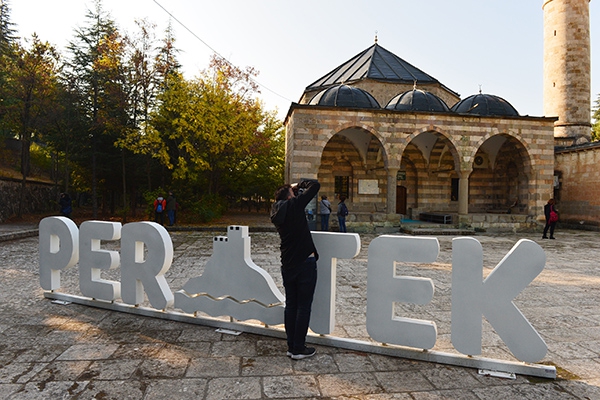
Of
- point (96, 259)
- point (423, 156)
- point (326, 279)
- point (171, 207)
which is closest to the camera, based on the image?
point (326, 279)

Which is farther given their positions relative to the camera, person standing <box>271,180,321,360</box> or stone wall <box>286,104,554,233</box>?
stone wall <box>286,104,554,233</box>

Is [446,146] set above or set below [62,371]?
above

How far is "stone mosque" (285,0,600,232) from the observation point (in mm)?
15945

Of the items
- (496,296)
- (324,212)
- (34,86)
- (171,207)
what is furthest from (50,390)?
(34,86)

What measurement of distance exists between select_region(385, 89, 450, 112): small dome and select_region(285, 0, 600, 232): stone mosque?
0.16 feet

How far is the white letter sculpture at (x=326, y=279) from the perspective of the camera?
3816 millimetres


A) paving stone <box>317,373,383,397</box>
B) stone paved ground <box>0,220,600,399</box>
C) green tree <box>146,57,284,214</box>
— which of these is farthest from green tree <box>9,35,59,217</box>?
paving stone <box>317,373,383,397</box>

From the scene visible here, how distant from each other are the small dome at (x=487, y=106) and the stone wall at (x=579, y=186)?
4.62 metres

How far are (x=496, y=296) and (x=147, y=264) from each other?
12.5ft

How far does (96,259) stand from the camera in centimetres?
494

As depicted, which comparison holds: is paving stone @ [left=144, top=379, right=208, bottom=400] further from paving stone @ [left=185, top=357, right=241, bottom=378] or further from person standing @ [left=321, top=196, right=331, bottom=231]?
person standing @ [left=321, top=196, right=331, bottom=231]

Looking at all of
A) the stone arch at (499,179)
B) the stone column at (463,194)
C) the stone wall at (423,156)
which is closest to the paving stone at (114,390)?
the stone wall at (423,156)

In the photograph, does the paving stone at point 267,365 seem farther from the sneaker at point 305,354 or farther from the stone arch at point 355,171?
the stone arch at point 355,171

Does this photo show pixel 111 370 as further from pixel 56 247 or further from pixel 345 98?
pixel 345 98
